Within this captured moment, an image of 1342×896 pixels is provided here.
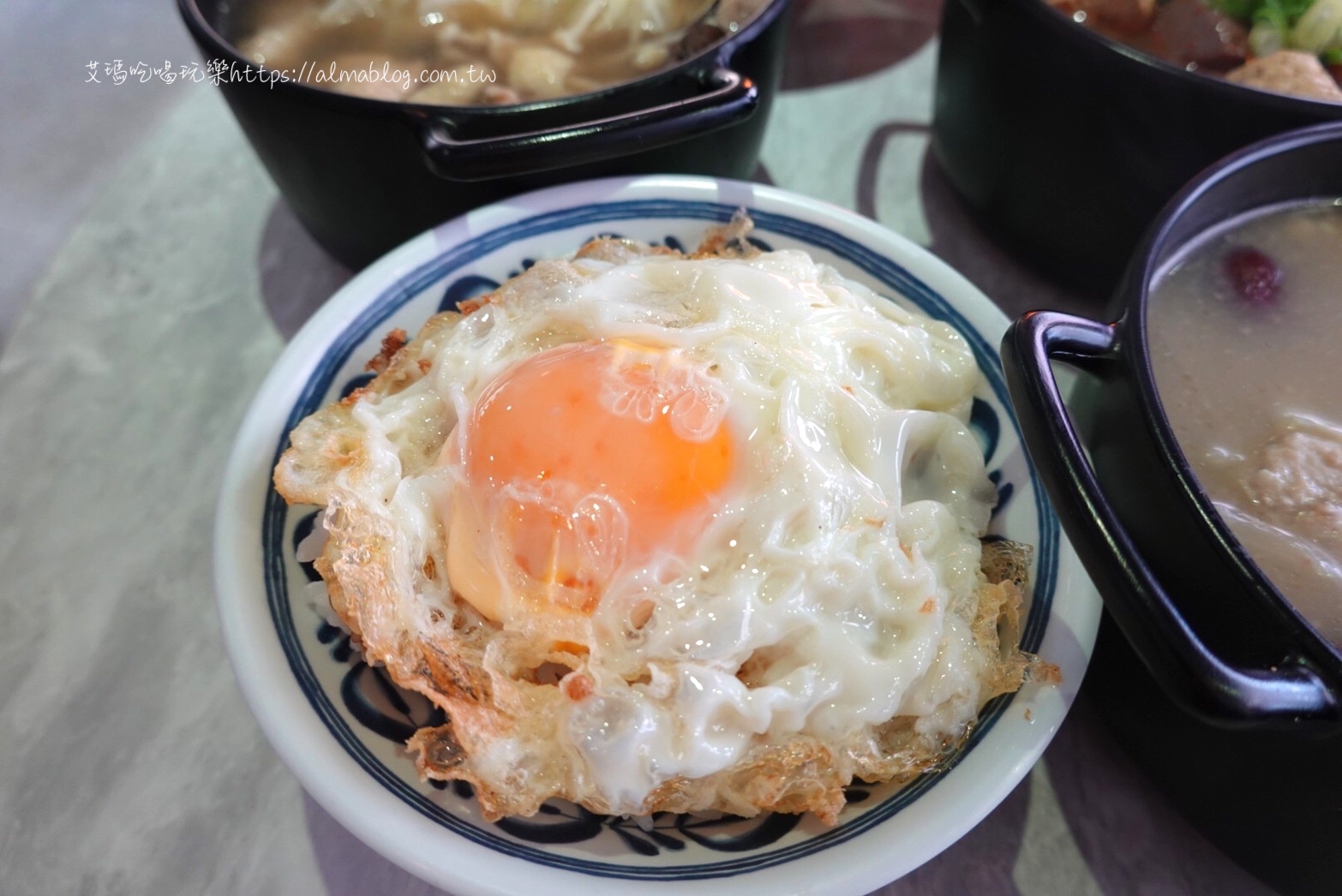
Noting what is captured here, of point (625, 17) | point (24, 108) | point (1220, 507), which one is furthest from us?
point (24, 108)

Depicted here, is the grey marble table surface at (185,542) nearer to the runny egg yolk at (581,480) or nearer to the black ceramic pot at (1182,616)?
the black ceramic pot at (1182,616)

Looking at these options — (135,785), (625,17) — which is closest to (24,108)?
(625,17)

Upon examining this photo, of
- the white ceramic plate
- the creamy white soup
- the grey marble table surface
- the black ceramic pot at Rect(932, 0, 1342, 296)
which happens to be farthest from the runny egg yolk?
the black ceramic pot at Rect(932, 0, 1342, 296)

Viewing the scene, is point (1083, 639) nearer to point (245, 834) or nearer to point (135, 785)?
point (245, 834)

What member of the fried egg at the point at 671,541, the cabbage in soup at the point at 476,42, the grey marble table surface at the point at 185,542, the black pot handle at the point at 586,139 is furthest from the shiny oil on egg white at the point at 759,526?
the cabbage in soup at the point at 476,42

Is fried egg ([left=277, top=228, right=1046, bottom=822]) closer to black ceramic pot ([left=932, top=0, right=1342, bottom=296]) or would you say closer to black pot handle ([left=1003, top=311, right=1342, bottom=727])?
black pot handle ([left=1003, top=311, right=1342, bottom=727])

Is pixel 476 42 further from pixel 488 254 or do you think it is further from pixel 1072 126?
pixel 1072 126
